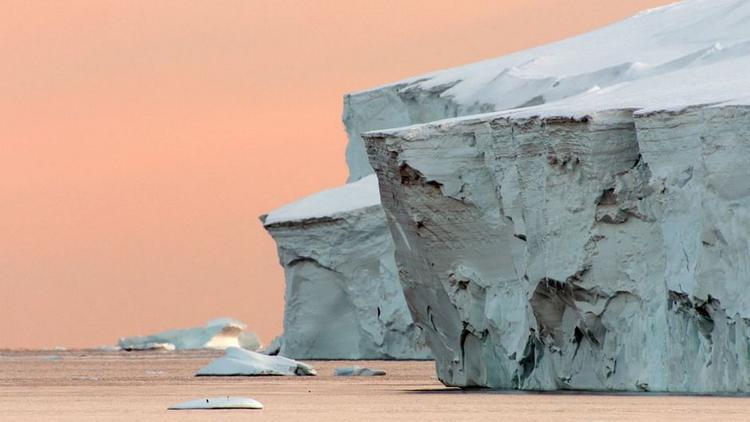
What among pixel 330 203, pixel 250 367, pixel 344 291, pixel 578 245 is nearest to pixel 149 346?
pixel 344 291

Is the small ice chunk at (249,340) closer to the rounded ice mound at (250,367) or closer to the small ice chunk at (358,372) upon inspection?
the rounded ice mound at (250,367)

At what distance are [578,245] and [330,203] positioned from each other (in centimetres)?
1934

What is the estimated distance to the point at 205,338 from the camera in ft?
226

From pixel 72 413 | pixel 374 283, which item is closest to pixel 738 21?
pixel 374 283

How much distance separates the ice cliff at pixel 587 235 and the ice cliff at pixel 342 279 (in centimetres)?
1467

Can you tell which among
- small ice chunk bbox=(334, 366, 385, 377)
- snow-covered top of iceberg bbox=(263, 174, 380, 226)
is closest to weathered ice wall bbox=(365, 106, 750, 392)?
small ice chunk bbox=(334, 366, 385, 377)

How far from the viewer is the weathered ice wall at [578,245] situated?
1850 cm

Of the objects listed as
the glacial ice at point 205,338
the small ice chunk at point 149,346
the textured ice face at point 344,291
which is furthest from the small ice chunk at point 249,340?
the textured ice face at point 344,291

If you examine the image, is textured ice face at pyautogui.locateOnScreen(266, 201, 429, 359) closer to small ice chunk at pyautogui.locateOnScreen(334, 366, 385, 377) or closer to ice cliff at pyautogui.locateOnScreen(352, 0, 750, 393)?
small ice chunk at pyautogui.locateOnScreen(334, 366, 385, 377)

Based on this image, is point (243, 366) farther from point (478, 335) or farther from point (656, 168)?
point (656, 168)

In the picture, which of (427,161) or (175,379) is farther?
(175,379)

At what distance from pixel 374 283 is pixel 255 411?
22.8 m

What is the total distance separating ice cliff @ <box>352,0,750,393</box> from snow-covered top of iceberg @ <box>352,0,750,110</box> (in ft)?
38.3

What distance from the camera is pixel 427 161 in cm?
2183
